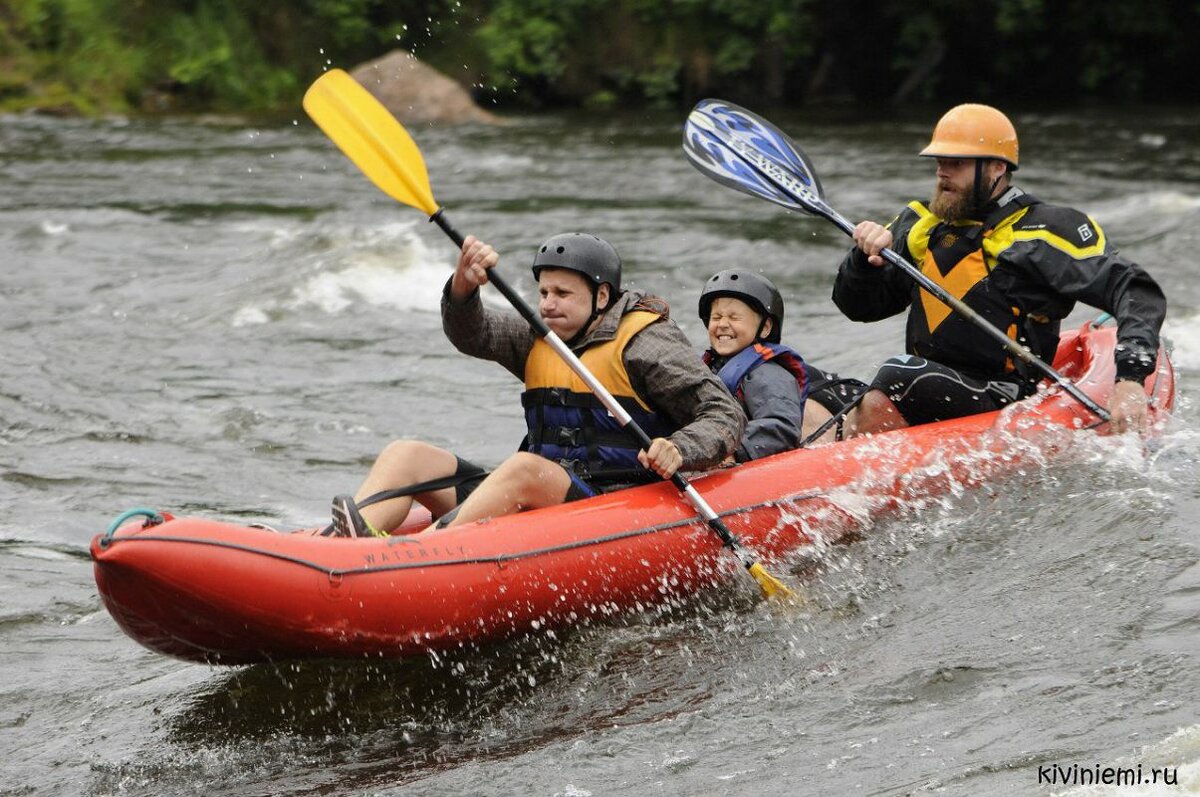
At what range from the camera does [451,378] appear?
8844mm

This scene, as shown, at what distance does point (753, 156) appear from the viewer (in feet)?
21.8

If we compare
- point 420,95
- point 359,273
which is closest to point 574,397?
point 359,273

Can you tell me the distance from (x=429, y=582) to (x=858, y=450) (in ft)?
5.44

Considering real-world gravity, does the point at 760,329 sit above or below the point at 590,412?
above

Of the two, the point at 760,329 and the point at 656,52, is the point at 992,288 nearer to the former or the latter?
the point at 760,329

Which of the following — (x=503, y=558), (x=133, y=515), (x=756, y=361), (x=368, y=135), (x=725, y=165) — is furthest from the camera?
(x=725, y=165)

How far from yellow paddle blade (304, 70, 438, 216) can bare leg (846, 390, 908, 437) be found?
1780mm

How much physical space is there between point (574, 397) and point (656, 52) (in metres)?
15.8

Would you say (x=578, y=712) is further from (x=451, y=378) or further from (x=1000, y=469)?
(x=451, y=378)

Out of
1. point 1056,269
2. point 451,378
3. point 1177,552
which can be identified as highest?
point 1056,269

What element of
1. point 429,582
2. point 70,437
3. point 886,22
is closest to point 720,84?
point 886,22

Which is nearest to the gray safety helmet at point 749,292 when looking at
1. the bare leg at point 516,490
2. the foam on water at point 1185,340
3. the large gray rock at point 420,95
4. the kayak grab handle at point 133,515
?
the bare leg at point 516,490

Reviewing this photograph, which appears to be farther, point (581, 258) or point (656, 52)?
point (656, 52)

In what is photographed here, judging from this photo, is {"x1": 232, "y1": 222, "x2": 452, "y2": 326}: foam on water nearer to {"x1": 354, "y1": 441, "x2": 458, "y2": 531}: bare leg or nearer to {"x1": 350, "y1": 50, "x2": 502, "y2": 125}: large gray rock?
{"x1": 354, "y1": 441, "x2": 458, "y2": 531}: bare leg
